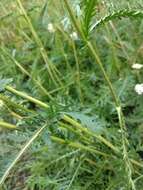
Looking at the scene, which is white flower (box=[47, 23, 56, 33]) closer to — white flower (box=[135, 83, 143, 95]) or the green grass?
the green grass

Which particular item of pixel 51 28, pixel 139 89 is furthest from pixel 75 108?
pixel 51 28

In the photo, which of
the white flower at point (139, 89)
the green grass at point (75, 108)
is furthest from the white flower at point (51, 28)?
the white flower at point (139, 89)

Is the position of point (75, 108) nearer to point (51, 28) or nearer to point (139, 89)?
point (139, 89)

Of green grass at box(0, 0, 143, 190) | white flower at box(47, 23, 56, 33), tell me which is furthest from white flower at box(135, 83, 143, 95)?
white flower at box(47, 23, 56, 33)

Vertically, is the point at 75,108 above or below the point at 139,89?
above

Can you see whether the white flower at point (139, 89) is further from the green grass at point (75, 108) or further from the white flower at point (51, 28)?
the white flower at point (51, 28)

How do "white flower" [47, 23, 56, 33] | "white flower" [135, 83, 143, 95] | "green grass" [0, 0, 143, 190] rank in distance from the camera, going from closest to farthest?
"green grass" [0, 0, 143, 190] < "white flower" [135, 83, 143, 95] < "white flower" [47, 23, 56, 33]

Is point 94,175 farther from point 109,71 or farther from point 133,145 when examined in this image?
point 109,71

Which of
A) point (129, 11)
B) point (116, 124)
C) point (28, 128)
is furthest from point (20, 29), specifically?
point (129, 11)
